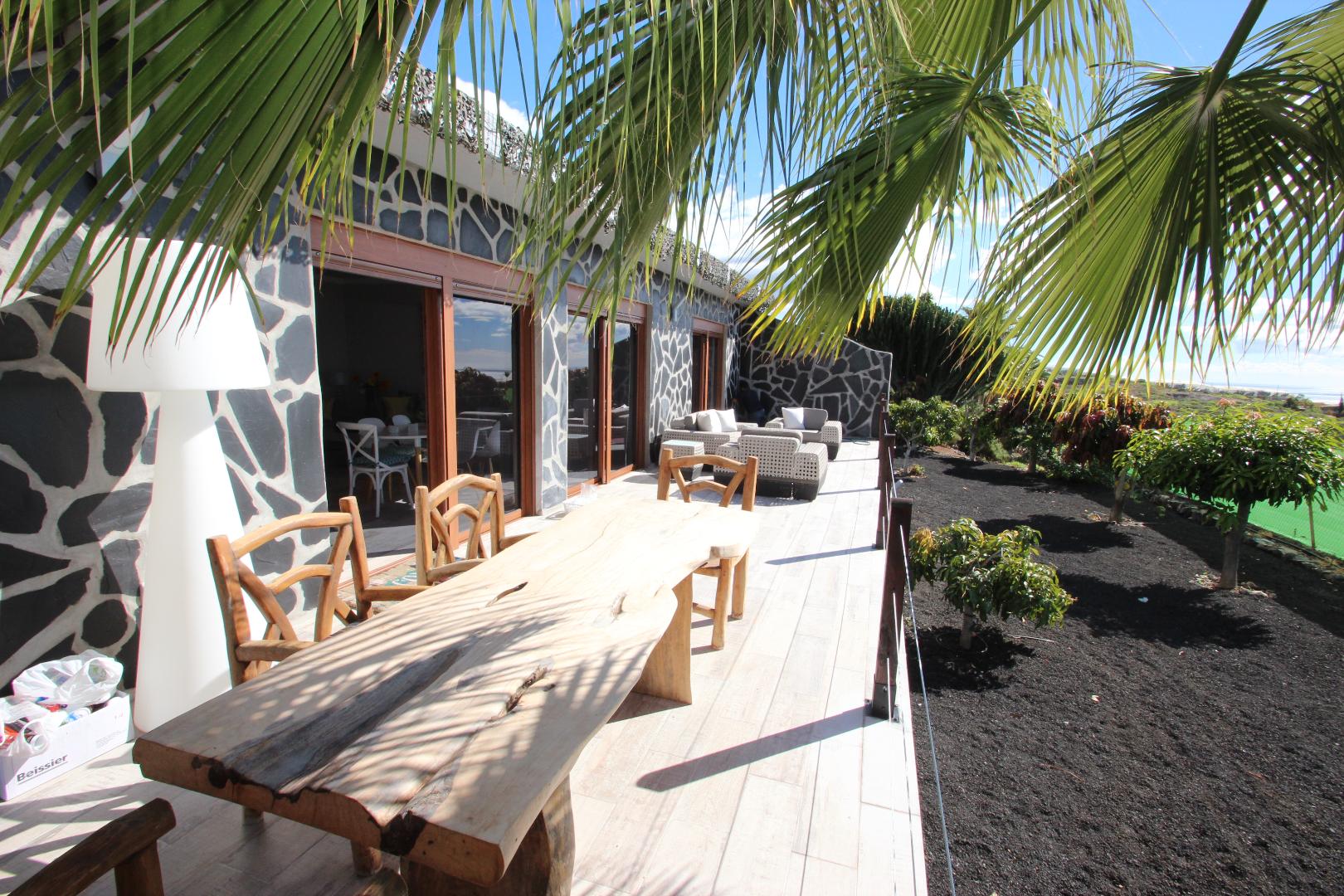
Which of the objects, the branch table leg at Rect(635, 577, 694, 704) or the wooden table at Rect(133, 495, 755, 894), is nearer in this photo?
the wooden table at Rect(133, 495, 755, 894)

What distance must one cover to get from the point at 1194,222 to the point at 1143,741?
2.51 metres

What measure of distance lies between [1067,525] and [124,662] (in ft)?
25.4

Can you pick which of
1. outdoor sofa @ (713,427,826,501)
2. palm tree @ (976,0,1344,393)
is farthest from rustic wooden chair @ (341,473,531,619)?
outdoor sofa @ (713,427,826,501)

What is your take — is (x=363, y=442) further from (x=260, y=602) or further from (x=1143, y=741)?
(x=1143, y=741)

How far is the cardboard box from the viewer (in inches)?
76.4

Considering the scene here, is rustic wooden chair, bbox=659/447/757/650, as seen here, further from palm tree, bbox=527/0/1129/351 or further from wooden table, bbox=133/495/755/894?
palm tree, bbox=527/0/1129/351

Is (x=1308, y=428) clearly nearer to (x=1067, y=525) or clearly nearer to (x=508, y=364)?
(x=1067, y=525)

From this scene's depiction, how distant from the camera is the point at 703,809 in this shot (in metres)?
1.98

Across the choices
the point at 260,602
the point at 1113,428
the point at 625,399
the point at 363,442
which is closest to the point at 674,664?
the point at 260,602

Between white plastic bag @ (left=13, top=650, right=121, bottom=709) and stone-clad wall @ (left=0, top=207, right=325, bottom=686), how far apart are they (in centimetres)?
14

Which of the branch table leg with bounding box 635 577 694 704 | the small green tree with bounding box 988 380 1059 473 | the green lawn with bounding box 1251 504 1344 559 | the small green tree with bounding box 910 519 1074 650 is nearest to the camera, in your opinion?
the branch table leg with bounding box 635 577 694 704

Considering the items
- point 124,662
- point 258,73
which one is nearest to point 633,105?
point 258,73

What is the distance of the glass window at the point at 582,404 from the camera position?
601 cm

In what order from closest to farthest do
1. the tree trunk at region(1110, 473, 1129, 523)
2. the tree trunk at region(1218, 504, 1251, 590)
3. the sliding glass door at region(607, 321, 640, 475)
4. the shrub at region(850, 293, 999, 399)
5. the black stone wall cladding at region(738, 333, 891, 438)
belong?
the tree trunk at region(1218, 504, 1251, 590) < the tree trunk at region(1110, 473, 1129, 523) < the sliding glass door at region(607, 321, 640, 475) < the black stone wall cladding at region(738, 333, 891, 438) < the shrub at region(850, 293, 999, 399)
